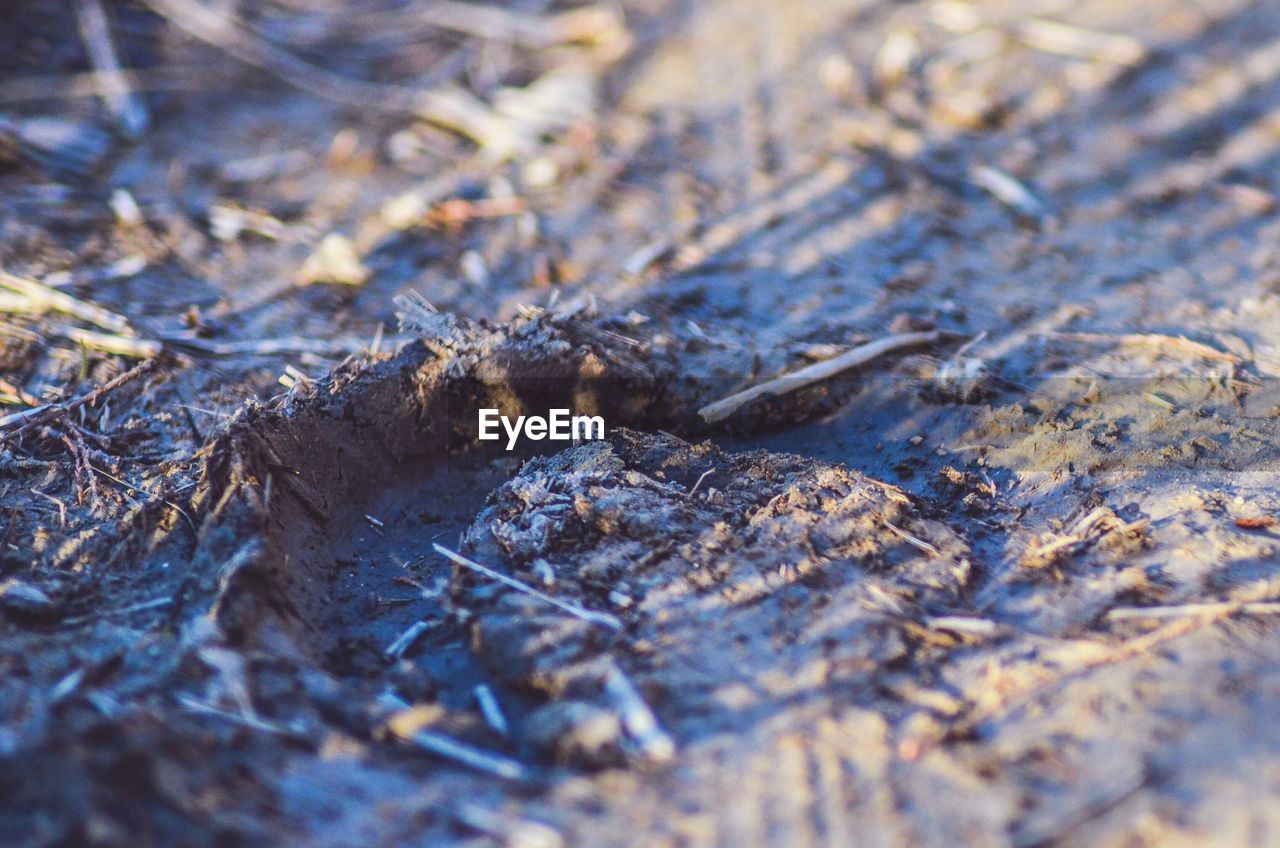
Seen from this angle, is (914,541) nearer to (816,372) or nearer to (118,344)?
(816,372)

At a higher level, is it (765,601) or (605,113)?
(605,113)

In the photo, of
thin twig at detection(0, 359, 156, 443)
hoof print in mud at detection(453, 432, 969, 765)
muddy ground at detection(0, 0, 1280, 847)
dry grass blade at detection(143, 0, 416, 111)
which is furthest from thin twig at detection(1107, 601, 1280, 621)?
dry grass blade at detection(143, 0, 416, 111)

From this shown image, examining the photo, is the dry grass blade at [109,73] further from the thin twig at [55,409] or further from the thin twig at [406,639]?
the thin twig at [406,639]

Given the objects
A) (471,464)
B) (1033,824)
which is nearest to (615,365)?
(471,464)

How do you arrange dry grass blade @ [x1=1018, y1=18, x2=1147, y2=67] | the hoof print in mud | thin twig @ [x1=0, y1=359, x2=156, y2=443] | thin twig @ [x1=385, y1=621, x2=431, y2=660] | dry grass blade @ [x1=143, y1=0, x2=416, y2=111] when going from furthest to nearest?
dry grass blade @ [x1=143, y1=0, x2=416, y2=111]
dry grass blade @ [x1=1018, y1=18, x2=1147, y2=67]
thin twig @ [x1=0, y1=359, x2=156, y2=443]
thin twig @ [x1=385, y1=621, x2=431, y2=660]
the hoof print in mud

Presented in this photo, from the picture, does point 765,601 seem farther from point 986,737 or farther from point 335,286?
point 335,286

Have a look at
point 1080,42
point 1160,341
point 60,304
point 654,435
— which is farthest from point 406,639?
point 1080,42

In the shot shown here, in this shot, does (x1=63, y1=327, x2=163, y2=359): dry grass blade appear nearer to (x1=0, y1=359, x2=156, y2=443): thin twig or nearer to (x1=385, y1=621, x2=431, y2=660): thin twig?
(x1=0, y1=359, x2=156, y2=443): thin twig
